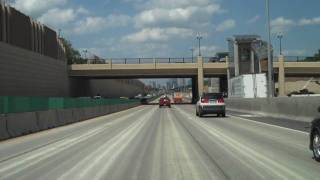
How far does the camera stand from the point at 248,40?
64.6 metres

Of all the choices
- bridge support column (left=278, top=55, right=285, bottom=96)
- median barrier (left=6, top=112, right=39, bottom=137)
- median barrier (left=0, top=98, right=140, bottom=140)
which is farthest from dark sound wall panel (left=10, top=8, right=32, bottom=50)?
bridge support column (left=278, top=55, right=285, bottom=96)

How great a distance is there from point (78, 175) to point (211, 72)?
8994 cm

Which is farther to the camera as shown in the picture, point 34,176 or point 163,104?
point 163,104

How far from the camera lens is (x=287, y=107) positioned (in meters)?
35.7

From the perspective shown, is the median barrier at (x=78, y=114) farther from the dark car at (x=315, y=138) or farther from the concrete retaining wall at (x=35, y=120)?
the dark car at (x=315, y=138)

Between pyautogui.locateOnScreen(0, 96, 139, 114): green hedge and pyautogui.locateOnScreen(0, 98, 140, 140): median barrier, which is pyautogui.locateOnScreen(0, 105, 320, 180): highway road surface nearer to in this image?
pyautogui.locateOnScreen(0, 98, 140, 140): median barrier

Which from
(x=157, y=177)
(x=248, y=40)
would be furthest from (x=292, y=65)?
(x=157, y=177)

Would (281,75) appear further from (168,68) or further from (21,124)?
(21,124)

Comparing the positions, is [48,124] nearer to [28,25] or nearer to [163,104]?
[28,25]

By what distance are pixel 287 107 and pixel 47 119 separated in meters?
14.2

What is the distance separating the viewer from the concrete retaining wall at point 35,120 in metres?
24.6

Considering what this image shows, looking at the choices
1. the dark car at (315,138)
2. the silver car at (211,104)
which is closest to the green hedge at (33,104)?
the silver car at (211,104)

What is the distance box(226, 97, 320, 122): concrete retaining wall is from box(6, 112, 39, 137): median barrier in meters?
12.4

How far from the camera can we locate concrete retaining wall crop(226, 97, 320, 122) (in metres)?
29.9
